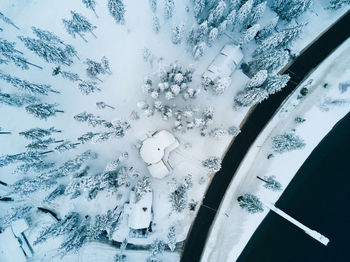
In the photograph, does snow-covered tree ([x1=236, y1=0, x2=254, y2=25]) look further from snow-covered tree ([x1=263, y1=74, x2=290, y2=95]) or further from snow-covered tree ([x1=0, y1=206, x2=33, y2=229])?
snow-covered tree ([x1=0, y1=206, x2=33, y2=229])

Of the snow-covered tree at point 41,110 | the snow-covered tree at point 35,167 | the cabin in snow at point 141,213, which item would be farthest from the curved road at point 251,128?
the snow-covered tree at point 41,110

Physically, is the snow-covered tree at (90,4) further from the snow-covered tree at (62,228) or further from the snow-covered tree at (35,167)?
the snow-covered tree at (62,228)

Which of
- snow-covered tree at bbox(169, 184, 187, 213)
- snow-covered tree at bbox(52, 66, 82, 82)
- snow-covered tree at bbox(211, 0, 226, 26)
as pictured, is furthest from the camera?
snow-covered tree at bbox(52, 66, 82, 82)

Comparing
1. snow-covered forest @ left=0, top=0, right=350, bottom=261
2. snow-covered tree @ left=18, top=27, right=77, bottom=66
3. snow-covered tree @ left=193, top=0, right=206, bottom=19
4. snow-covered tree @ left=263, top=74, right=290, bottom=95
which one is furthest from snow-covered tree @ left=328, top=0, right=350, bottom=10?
snow-covered tree @ left=18, top=27, right=77, bottom=66

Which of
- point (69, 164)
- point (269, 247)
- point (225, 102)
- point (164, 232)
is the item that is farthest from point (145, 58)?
point (269, 247)

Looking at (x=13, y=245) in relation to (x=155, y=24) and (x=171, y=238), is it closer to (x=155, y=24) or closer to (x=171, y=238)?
(x=171, y=238)
